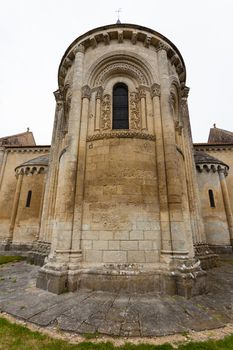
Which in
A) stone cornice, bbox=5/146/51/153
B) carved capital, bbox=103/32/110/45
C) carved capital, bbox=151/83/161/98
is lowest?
carved capital, bbox=151/83/161/98

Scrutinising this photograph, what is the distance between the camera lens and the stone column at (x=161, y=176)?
5.98 metres

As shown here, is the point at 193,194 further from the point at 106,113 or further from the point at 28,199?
the point at 28,199

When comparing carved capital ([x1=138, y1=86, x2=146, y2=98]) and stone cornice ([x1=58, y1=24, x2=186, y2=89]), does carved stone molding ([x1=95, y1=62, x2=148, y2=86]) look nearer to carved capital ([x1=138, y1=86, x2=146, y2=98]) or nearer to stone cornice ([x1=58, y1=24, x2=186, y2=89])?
carved capital ([x1=138, y1=86, x2=146, y2=98])

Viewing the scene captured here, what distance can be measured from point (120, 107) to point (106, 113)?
76cm

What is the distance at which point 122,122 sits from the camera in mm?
7801

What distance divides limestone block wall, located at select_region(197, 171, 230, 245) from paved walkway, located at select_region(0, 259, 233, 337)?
11.2 m

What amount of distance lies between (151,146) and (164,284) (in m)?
4.46

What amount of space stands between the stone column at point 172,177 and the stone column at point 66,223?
9.69ft

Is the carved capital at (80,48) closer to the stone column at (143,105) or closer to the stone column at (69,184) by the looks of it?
the stone column at (69,184)

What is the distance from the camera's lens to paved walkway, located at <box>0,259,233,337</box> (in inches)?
139

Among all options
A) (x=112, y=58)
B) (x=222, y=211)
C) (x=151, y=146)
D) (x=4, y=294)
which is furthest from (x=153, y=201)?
(x=222, y=211)

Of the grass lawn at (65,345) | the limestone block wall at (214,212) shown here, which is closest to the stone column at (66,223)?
the grass lawn at (65,345)

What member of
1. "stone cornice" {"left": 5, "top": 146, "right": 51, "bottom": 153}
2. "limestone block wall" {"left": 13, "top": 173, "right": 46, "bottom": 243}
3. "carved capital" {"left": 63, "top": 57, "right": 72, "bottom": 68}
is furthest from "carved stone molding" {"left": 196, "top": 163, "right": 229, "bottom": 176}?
"stone cornice" {"left": 5, "top": 146, "right": 51, "bottom": 153}

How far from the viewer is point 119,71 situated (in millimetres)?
8258
